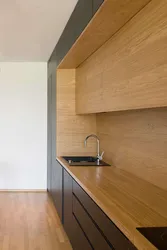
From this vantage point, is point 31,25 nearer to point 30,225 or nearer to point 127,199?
point 30,225

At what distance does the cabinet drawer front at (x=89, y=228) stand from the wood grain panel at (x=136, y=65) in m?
0.89

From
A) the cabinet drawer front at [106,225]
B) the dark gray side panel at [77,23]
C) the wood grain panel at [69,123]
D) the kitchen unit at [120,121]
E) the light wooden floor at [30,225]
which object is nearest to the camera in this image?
the cabinet drawer front at [106,225]

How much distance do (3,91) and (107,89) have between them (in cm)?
395

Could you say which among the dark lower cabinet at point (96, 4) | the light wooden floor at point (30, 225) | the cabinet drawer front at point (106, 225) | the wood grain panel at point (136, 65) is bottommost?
the light wooden floor at point (30, 225)

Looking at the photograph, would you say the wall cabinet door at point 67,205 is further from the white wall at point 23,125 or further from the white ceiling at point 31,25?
the white wall at point 23,125

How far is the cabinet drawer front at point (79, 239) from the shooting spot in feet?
8.52

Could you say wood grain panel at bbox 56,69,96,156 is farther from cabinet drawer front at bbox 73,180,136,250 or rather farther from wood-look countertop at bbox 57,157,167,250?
cabinet drawer front at bbox 73,180,136,250

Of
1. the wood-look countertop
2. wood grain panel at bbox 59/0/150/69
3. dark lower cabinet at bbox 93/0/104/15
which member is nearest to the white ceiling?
wood grain panel at bbox 59/0/150/69

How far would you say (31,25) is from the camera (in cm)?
409

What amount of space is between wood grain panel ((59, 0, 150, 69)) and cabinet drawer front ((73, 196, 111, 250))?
1514 mm

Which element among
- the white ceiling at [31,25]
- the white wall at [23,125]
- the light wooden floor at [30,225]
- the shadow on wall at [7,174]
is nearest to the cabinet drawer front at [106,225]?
the light wooden floor at [30,225]

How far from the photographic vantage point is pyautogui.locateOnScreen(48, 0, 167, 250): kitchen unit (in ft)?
6.15

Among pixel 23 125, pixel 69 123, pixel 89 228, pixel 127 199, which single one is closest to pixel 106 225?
pixel 127 199

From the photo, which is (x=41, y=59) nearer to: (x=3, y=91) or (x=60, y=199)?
(x=3, y=91)
